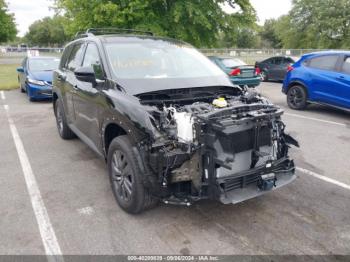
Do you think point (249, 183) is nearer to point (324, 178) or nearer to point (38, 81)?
point (324, 178)

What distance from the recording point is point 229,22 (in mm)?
Answer: 14344

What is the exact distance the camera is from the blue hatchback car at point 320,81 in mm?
7910

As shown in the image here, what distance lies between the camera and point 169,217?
3621 mm

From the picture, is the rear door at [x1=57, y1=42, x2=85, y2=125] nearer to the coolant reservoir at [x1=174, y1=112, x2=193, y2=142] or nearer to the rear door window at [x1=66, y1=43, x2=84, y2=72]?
the rear door window at [x1=66, y1=43, x2=84, y2=72]

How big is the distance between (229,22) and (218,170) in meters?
12.4

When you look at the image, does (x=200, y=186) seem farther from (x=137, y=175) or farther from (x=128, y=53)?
(x=128, y=53)

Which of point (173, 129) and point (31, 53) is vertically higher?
point (31, 53)

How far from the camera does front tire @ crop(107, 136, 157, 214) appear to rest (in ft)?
10.9

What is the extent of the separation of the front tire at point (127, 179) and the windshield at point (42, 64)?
8.80 meters

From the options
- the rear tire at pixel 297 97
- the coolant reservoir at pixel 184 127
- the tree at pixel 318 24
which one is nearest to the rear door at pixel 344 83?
the rear tire at pixel 297 97

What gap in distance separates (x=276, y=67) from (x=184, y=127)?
1470 cm

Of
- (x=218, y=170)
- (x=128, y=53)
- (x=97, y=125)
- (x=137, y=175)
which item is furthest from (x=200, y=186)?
(x=128, y=53)

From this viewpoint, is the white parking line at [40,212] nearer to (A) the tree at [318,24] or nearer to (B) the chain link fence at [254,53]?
(B) the chain link fence at [254,53]

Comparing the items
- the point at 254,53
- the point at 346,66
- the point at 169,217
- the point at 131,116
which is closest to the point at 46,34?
the point at 254,53
